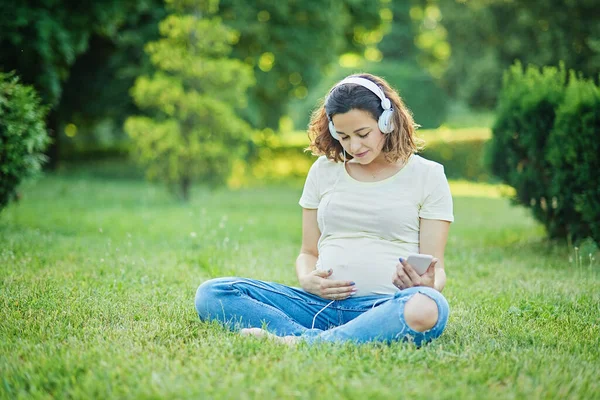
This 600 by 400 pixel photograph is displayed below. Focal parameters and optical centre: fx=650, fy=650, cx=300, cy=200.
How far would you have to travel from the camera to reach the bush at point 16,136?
23.2 ft

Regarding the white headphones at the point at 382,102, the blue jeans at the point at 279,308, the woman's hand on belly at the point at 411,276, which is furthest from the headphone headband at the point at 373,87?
the blue jeans at the point at 279,308

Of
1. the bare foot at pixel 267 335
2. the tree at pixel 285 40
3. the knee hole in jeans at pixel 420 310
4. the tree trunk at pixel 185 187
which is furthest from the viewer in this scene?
the tree at pixel 285 40

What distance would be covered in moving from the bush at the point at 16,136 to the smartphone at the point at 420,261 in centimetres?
528

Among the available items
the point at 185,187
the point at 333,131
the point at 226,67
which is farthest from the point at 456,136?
the point at 333,131

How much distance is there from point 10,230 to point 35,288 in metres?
3.18

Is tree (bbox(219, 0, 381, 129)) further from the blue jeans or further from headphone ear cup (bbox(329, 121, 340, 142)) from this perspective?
the blue jeans

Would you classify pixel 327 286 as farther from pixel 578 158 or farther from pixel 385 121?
pixel 578 158

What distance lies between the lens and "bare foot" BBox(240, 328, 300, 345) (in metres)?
3.51

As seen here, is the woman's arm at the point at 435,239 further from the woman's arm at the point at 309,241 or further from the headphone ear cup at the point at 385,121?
the woman's arm at the point at 309,241

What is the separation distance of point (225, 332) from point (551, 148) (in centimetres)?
468

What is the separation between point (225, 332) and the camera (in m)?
3.73

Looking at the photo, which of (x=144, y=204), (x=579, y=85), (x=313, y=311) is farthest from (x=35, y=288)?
(x=144, y=204)

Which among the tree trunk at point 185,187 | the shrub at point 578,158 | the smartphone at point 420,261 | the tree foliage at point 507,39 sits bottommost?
the tree trunk at point 185,187

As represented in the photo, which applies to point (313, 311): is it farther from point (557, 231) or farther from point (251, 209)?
point (251, 209)
